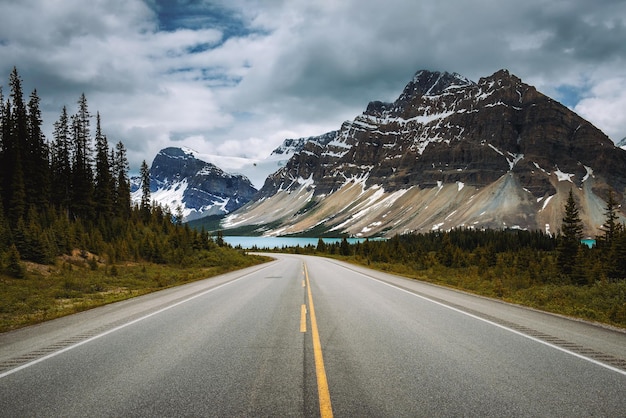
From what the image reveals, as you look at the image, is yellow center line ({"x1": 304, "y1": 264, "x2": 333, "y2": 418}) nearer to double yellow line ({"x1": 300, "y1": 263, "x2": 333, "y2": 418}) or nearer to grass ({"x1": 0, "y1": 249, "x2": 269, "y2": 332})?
double yellow line ({"x1": 300, "y1": 263, "x2": 333, "y2": 418})

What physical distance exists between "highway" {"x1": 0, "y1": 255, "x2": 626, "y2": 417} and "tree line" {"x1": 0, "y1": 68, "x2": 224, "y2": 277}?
879 inches

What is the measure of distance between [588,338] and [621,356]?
1620 millimetres

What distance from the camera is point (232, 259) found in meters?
50.8

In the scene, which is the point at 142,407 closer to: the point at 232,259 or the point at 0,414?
the point at 0,414

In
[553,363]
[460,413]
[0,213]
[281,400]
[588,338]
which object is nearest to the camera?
[460,413]

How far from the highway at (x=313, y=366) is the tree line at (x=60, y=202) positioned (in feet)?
73.3

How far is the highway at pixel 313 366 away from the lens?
4.75m

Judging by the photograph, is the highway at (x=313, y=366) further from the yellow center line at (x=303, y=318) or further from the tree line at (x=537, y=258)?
the tree line at (x=537, y=258)

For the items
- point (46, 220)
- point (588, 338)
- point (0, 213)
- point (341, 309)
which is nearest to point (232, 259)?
point (46, 220)

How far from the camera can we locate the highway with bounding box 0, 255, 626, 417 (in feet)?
15.6

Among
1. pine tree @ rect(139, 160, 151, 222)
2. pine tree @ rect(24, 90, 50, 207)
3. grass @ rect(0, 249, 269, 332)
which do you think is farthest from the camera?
pine tree @ rect(139, 160, 151, 222)

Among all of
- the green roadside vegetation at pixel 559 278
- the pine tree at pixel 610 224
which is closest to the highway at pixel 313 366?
the green roadside vegetation at pixel 559 278

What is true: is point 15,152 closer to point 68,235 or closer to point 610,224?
point 68,235

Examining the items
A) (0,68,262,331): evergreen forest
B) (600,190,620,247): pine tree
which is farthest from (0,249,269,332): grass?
(600,190,620,247): pine tree
